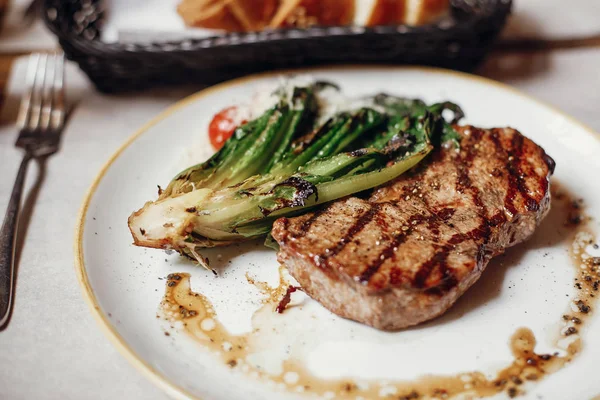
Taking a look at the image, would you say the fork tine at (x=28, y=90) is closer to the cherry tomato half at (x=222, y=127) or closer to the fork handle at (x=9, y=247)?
the fork handle at (x=9, y=247)

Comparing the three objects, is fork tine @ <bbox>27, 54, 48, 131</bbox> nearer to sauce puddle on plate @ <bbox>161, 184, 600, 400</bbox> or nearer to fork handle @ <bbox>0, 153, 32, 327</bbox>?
fork handle @ <bbox>0, 153, 32, 327</bbox>

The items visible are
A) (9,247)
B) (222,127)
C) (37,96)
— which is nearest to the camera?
(9,247)

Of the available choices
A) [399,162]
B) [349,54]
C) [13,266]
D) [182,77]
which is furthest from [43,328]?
[349,54]

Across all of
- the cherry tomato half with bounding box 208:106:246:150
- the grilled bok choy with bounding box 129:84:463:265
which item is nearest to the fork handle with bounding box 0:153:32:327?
the grilled bok choy with bounding box 129:84:463:265

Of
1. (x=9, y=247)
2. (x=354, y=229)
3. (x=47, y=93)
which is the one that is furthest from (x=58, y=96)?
(x=354, y=229)

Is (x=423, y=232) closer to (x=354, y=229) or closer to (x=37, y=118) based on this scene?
(x=354, y=229)

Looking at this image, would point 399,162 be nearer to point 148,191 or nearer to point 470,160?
point 470,160
